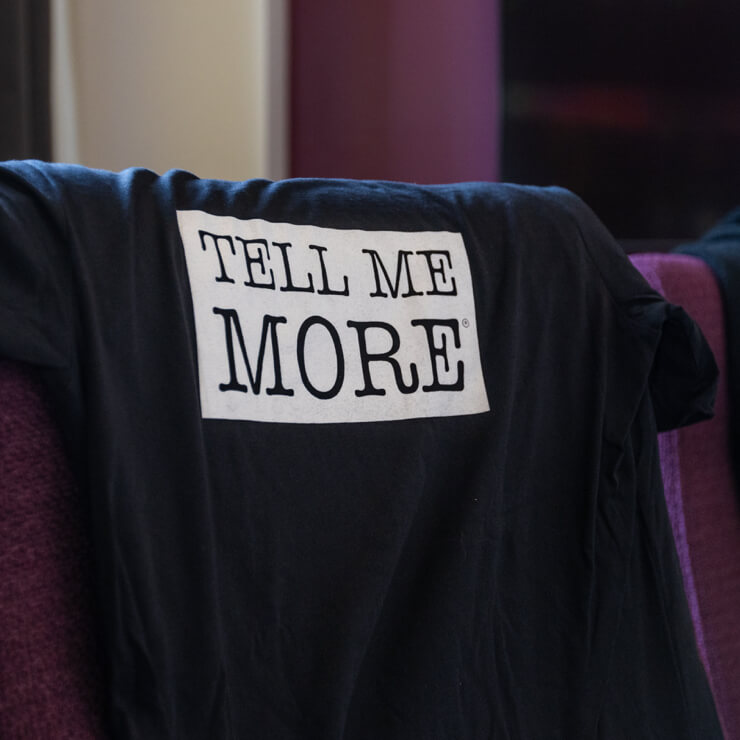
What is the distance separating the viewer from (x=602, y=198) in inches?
62.2

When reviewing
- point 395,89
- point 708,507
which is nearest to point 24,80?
point 395,89

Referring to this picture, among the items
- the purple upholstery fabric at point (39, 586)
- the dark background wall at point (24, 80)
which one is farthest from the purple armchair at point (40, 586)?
the dark background wall at point (24, 80)

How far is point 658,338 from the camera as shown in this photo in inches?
29.9

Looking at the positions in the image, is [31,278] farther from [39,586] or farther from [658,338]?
[658,338]

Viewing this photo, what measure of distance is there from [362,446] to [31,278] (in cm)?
26

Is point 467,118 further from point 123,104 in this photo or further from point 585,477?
point 585,477

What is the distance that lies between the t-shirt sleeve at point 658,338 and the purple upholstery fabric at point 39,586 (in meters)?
0.48

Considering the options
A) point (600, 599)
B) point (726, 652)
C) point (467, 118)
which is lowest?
point (726, 652)

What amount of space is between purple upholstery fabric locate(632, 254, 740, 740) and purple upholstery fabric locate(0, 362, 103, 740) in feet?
2.00

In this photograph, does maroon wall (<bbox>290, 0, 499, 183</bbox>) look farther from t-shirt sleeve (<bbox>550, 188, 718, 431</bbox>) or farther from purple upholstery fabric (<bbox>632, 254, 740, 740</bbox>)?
t-shirt sleeve (<bbox>550, 188, 718, 431</bbox>)

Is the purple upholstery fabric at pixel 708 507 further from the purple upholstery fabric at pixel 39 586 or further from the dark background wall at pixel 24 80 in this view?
the dark background wall at pixel 24 80

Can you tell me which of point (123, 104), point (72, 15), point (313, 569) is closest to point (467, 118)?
point (123, 104)

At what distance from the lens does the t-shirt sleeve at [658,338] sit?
2.52ft

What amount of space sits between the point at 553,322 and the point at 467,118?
988 millimetres
